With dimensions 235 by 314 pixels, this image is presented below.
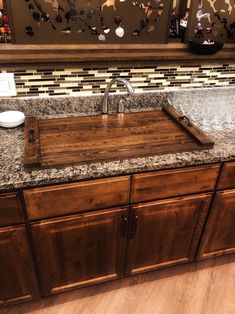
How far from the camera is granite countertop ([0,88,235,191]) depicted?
94cm

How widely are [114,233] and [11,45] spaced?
102cm

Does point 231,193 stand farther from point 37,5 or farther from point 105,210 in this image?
point 37,5

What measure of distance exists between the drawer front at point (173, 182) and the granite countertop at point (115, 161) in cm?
5

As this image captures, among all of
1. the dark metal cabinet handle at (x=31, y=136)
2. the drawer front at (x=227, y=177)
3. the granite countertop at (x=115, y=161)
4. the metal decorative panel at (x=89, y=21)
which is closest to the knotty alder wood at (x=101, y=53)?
the metal decorative panel at (x=89, y=21)

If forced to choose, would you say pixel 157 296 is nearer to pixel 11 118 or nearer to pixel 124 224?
pixel 124 224

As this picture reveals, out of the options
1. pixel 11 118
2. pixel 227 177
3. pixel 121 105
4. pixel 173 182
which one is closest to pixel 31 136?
pixel 11 118

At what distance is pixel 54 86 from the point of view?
134cm

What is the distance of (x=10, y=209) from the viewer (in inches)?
37.9

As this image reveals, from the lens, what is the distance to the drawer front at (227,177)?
116 centimetres

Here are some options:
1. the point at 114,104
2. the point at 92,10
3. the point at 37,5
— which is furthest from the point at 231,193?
the point at 37,5

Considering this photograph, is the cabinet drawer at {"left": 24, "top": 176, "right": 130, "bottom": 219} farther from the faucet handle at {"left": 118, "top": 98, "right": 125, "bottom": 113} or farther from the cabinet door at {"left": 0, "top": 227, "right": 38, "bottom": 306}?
the faucet handle at {"left": 118, "top": 98, "right": 125, "bottom": 113}

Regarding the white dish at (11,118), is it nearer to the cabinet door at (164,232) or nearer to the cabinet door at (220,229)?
the cabinet door at (164,232)

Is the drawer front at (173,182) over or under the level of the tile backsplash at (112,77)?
under

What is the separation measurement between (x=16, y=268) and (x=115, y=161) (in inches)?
26.0
